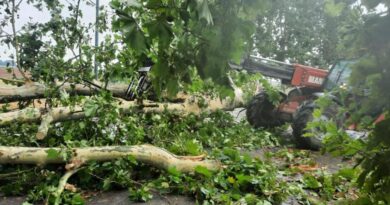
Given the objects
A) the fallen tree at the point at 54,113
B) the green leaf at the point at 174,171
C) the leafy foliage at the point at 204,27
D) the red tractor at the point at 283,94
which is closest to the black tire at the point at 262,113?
the red tractor at the point at 283,94

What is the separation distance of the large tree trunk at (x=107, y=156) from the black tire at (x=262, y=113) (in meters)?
4.39

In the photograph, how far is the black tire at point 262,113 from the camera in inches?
343

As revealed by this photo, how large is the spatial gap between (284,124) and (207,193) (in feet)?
17.7

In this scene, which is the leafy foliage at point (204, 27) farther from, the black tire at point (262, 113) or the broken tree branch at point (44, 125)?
the black tire at point (262, 113)

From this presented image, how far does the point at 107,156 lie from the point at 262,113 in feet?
17.2

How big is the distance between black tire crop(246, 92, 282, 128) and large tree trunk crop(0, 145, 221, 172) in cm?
439

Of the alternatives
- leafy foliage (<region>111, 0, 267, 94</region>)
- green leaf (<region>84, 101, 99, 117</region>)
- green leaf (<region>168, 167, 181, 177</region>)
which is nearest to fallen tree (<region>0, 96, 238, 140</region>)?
green leaf (<region>84, 101, 99, 117</region>)

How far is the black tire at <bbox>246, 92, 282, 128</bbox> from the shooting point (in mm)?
8711

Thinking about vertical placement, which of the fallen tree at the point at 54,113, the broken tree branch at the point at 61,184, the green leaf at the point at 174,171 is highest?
the fallen tree at the point at 54,113

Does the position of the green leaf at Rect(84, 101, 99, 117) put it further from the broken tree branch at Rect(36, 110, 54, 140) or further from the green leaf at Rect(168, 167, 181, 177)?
the green leaf at Rect(168, 167, 181, 177)

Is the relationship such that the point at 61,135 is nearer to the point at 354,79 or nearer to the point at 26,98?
the point at 26,98

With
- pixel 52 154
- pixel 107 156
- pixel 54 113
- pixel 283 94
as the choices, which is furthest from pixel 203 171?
pixel 283 94

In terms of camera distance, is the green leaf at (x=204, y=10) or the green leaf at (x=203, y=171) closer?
the green leaf at (x=204, y=10)

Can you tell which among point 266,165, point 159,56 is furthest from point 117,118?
point 159,56
